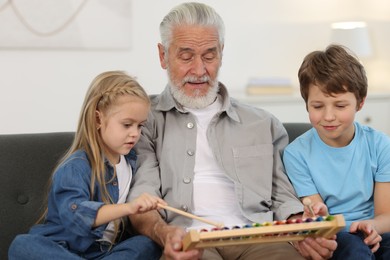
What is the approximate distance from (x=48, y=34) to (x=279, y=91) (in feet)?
4.81

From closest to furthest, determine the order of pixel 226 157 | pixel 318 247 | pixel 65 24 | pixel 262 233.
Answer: pixel 262 233
pixel 318 247
pixel 226 157
pixel 65 24

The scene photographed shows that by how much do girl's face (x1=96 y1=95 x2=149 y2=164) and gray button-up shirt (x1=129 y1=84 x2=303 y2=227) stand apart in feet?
0.54

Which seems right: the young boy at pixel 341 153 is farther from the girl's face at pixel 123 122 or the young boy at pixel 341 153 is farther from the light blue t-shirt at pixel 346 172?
the girl's face at pixel 123 122

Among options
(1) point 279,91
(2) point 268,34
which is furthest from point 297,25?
(1) point 279,91

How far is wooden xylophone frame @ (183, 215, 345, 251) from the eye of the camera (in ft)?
5.24

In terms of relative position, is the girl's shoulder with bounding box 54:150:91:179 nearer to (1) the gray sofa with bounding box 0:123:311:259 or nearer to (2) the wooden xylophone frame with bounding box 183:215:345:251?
(1) the gray sofa with bounding box 0:123:311:259

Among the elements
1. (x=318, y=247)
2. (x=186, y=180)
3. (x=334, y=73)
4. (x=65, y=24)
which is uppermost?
(x=65, y=24)

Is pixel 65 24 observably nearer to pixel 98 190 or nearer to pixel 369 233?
pixel 98 190

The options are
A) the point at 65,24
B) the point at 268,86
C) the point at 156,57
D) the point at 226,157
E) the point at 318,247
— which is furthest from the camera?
the point at 268,86

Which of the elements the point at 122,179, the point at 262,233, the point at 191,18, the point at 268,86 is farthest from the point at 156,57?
the point at 262,233

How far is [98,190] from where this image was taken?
6.42 feet

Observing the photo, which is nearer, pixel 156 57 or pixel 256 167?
pixel 256 167

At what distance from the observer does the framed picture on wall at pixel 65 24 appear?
11.6ft

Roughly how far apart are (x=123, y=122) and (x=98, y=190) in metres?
0.21
